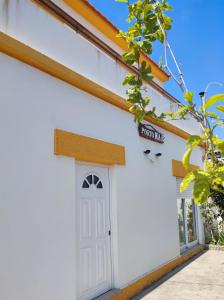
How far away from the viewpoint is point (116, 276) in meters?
6.70

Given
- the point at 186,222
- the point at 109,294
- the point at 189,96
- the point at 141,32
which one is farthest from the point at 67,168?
the point at 186,222

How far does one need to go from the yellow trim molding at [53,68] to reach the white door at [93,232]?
64.4 inches

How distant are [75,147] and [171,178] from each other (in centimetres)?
537

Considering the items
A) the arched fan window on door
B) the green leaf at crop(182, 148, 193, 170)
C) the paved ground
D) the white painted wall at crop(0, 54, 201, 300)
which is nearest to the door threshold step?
the white painted wall at crop(0, 54, 201, 300)

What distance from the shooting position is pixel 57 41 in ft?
19.2

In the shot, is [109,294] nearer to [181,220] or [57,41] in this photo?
[57,41]

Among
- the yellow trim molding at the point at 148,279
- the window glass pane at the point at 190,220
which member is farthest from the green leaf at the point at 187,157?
the window glass pane at the point at 190,220

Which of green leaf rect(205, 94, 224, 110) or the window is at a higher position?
green leaf rect(205, 94, 224, 110)

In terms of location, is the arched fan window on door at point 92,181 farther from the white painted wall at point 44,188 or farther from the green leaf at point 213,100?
the green leaf at point 213,100

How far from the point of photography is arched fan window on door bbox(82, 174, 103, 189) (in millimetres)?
6467

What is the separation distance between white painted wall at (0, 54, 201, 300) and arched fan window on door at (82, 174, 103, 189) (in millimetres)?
392

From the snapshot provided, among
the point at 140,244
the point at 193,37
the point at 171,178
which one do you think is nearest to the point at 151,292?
the point at 140,244

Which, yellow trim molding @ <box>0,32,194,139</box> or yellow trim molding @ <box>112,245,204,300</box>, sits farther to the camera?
yellow trim molding @ <box>112,245,204,300</box>

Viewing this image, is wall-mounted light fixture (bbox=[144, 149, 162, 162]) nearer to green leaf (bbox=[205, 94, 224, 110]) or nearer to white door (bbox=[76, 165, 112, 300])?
white door (bbox=[76, 165, 112, 300])
